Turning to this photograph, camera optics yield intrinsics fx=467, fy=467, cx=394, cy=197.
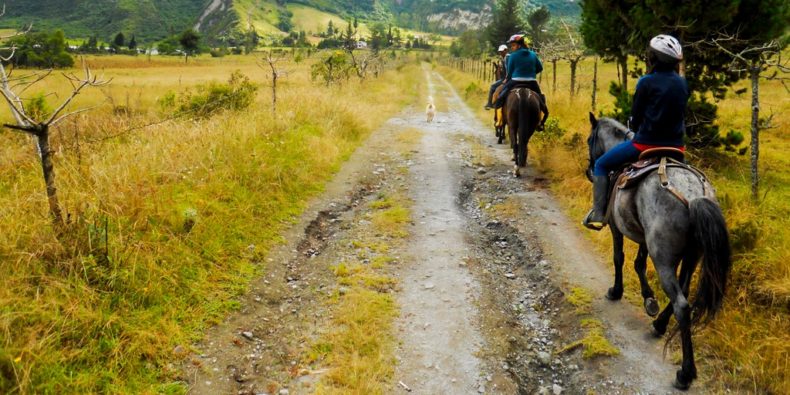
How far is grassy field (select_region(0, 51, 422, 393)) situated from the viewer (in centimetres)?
372

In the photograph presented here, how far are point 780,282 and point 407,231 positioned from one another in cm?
462

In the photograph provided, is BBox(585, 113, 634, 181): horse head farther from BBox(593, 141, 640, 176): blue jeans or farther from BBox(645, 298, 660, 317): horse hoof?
BBox(645, 298, 660, 317): horse hoof

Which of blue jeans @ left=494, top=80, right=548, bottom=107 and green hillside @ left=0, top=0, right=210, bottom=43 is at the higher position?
green hillside @ left=0, top=0, right=210, bottom=43

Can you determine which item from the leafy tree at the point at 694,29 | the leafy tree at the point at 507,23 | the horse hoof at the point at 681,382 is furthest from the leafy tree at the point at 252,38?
the leafy tree at the point at 507,23

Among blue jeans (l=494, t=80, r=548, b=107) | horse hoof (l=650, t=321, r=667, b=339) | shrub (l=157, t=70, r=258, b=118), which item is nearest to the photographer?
horse hoof (l=650, t=321, r=667, b=339)

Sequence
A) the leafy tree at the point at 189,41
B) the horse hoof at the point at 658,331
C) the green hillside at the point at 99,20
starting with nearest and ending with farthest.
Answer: the horse hoof at the point at 658,331
the leafy tree at the point at 189,41
the green hillside at the point at 99,20

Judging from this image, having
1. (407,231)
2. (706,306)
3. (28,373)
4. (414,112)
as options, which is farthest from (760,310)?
(414,112)

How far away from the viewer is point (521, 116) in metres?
10.5

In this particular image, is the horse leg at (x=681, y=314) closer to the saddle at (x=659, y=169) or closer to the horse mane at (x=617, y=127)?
the saddle at (x=659, y=169)

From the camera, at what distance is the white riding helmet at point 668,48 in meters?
4.38

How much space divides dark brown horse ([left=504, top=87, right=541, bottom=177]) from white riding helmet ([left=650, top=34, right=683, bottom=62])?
6.00m

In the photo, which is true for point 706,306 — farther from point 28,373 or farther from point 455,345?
point 28,373

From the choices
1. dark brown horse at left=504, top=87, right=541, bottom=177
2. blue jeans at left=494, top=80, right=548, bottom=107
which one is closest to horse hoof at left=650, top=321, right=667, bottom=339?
dark brown horse at left=504, top=87, right=541, bottom=177

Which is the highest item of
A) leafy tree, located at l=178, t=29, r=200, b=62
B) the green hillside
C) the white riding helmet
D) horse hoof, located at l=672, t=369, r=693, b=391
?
the green hillside
